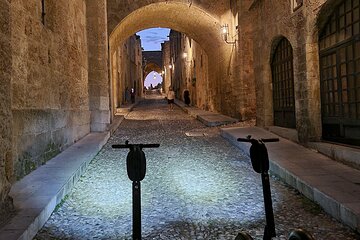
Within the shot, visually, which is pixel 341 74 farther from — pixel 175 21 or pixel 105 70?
pixel 175 21

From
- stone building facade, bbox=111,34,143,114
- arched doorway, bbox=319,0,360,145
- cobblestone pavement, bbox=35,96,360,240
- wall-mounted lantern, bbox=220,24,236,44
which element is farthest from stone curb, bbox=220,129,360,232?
stone building facade, bbox=111,34,143,114

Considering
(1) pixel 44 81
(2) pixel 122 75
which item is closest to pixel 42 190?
(1) pixel 44 81

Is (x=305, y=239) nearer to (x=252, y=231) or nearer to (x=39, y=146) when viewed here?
(x=252, y=231)

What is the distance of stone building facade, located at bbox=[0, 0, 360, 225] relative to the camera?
4.58m

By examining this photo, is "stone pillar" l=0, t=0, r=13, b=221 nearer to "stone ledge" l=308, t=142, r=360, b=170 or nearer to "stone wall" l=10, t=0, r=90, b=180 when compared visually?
"stone wall" l=10, t=0, r=90, b=180

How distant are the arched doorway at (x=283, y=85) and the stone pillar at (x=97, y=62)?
183 inches

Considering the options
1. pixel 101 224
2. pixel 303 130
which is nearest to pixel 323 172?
pixel 303 130

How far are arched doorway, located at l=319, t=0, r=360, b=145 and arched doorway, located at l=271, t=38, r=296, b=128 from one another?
1530 millimetres

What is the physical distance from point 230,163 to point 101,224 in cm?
315

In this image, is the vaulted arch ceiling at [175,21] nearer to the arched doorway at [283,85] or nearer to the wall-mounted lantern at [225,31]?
the wall-mounted lantern at [225,31]

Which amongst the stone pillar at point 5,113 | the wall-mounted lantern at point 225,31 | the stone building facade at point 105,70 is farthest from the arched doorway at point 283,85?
A: the stone pillar at point 5,113

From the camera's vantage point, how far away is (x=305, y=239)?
1.60m

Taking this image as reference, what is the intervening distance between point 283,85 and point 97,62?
5117 millimetres

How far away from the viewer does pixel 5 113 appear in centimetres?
295
